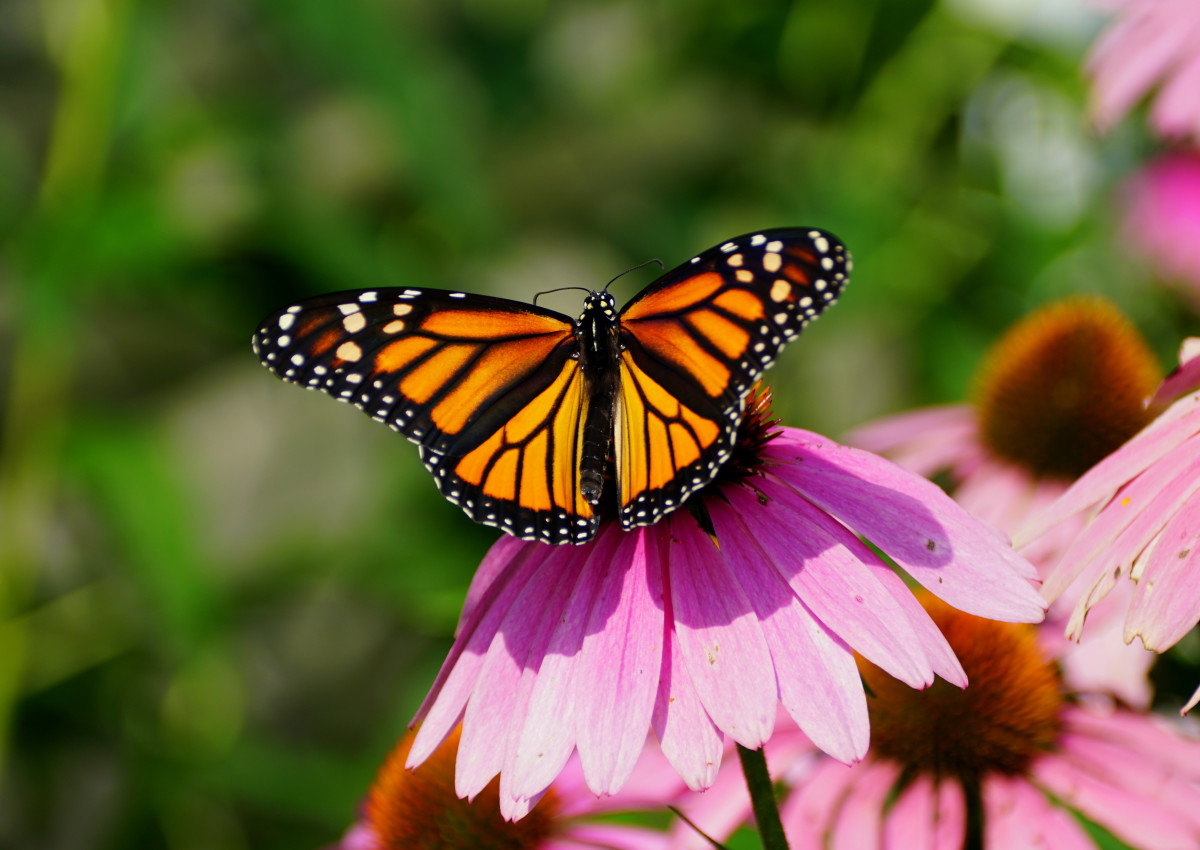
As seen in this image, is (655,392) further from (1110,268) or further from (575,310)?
(575,310)

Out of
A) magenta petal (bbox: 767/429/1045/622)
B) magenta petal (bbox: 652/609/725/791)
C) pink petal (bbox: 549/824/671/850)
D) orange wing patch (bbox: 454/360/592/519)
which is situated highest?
orange wing patch (bbox: 454/360/592/519)

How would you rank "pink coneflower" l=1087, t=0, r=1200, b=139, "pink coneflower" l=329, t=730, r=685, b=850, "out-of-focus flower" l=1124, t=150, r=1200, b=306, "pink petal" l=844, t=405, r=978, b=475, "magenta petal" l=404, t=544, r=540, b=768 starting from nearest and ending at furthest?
"magenta petal" l=404, t=544, r=540, b=768, "pink coneflower" l=329, t=730, r=685, b=850, "pink coneflower" l=1087, t=0, r=1200, b=139, "pink petal" l=844, t=405, r=978, b=475, "out-of-focus flower" l=1124, t=150, r=1200, b=306

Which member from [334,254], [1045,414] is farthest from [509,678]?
[334,254]

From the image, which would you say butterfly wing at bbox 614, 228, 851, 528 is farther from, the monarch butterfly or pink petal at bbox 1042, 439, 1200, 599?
pink petal at bbox 1042, 439, 1200, 599

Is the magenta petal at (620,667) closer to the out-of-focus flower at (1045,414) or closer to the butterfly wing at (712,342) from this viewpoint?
the butterfly wing at (712,342)

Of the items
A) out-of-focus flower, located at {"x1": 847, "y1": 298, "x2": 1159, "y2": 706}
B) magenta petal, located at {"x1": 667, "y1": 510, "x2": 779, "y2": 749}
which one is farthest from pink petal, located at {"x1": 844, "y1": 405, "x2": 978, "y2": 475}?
magenta petal, located at {"x1": 667, "y1": 510, "x2": 779, "y2": 749}

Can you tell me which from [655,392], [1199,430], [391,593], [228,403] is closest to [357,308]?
[655,392]

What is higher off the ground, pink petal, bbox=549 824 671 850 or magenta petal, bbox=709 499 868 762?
magenta petal, bbox=709 499 868 762
